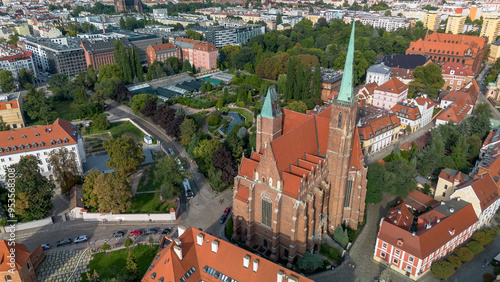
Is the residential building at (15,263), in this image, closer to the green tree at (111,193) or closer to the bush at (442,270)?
the green tree at (111,193)

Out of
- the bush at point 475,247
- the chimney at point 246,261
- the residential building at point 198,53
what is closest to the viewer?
the chimney at point 246,261

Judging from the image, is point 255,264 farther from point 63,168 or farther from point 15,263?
point 63,168

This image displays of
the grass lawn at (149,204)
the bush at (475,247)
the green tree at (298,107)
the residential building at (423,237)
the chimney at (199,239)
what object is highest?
the chimney at (199,239)

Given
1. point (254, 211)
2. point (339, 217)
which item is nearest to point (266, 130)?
point (254, 211)

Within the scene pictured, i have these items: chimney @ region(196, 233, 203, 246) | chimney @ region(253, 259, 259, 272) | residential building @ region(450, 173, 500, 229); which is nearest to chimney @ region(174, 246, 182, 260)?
chimney @ region(196, 233, 203, 246)

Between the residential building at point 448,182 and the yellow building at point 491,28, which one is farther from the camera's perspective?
the yellow building at point 491,28

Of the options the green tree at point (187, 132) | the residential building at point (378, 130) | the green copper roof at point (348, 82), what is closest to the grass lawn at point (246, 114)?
the green tree at point (187, 132)
